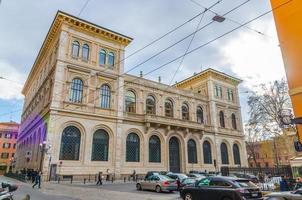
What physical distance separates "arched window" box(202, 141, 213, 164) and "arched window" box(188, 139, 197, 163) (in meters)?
2.08

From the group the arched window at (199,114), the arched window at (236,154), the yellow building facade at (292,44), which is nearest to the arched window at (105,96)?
the arched window at (199,114)

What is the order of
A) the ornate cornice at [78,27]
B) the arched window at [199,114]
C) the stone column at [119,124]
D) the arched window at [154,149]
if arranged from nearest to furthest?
1. the stone column at [119,124]
2. the ornate cornice at [78,27]
3. the arched window at [154,149]
4. the arched window at [199,114]

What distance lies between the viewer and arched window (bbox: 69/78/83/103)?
28.9 metres

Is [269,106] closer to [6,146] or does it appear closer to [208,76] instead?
[208,76]

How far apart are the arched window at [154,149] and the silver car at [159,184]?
49.1 ft

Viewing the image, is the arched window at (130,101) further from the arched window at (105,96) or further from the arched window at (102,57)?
the arched window at (102,57)

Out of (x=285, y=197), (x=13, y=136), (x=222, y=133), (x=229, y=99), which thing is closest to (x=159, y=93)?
(x=222, y=133)

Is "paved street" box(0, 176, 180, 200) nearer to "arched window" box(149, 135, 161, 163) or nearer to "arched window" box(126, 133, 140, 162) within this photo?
"arched window" box(126, 133, 140, 162)

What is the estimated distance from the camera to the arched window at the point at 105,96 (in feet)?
102

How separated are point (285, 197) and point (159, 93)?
98.7 ft

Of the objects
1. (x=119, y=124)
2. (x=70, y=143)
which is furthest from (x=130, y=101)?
(x=70, y=143)

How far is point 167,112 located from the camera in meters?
39.2

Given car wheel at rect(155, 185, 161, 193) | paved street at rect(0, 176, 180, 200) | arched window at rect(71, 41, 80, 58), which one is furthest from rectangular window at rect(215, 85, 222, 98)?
paved street at rect(0, 176, 180, 200)

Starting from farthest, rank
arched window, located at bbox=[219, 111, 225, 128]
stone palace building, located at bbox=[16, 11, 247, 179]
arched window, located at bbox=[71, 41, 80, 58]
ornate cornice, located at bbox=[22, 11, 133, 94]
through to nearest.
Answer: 1. arched window, located at bbox=[219, 111, 225, 128]
2. arched window, located at bbox=[71, 41, 80, 58]
3. ornate cornice, located at bbox=[22, 11, 133, 94]
4. stone palace building, located at bbox=[16, 11, 247, 179]
